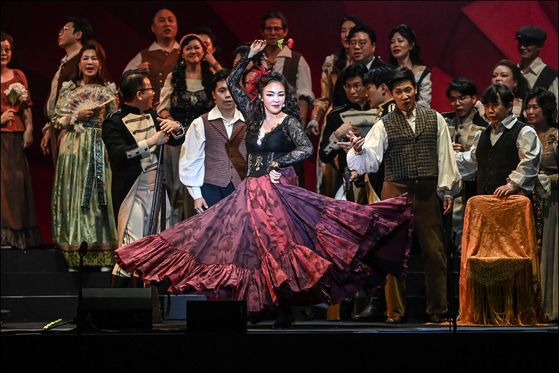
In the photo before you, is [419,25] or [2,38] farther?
[419,25]

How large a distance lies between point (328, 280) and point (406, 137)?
137 cm

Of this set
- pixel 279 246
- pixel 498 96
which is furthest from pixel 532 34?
pixel 279 246

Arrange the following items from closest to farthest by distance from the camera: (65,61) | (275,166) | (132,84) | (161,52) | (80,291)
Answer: (80,291) < (275,166) < (132,84) < (65,61) < (161,52)

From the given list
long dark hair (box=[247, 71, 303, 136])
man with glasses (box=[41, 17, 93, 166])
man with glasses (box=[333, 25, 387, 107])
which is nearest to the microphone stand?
long dark hair (box=[247, 71, 303, 136])

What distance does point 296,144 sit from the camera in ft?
18.7

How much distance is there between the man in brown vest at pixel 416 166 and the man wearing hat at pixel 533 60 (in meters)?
1.78

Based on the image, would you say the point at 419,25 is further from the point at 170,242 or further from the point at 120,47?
the point at 170,242

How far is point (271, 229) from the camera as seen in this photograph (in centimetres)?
532

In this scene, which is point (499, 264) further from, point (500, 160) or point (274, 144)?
point (274, 144)

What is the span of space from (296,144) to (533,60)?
2.89m

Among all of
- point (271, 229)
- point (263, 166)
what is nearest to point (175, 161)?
point (263, 166)

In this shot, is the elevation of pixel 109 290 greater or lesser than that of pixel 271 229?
lesser

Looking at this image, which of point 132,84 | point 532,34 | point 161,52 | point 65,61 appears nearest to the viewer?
point 132,84

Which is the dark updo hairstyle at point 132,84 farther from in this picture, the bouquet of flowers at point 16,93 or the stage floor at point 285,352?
the stage floor at point 285,352
